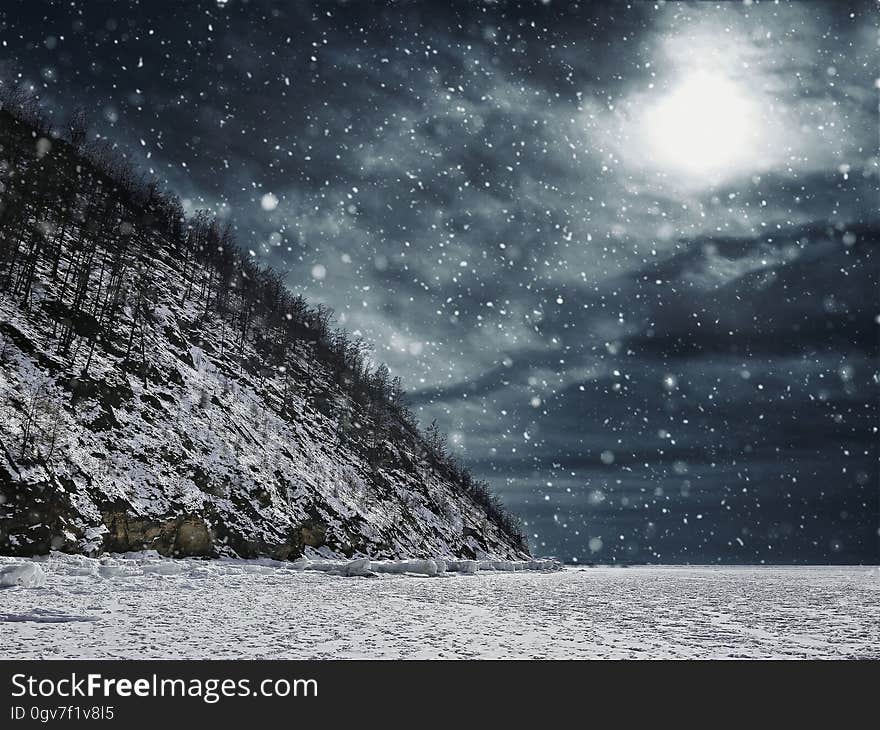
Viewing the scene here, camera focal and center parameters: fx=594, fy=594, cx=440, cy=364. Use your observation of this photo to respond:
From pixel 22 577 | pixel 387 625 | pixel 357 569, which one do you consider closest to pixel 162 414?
pixel 357 569

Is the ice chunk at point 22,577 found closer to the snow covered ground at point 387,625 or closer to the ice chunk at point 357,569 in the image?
the snow covered ground at point 387,625

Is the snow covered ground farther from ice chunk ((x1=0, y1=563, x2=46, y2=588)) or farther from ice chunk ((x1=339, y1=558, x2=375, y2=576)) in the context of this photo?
ice chunk ((x1=339, y1=558, x2=375, y2=576))

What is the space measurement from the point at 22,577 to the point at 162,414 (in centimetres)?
1895

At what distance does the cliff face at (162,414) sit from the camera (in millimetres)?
23797

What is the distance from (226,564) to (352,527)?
10965 mm

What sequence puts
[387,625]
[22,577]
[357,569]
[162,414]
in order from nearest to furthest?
[387,625] < [22,577] < [357,569] < [162,414]

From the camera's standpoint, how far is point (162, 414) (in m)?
30.7

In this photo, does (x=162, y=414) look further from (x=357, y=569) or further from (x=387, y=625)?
(x=387, y=625)

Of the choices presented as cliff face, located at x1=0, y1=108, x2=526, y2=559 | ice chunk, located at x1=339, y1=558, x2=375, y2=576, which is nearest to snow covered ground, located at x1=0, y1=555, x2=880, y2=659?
ice chunk, located at x1=339, y1=558, x2=375, y2=576

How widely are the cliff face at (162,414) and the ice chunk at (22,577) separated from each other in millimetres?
8432

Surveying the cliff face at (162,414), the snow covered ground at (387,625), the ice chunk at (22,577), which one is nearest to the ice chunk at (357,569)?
the cliff face at (162,414)

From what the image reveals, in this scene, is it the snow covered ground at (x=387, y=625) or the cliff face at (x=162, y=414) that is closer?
the snow covered ground at (x=387, y=625)

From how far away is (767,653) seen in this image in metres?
6.54

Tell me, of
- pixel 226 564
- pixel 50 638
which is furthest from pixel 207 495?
pixel 50 638
